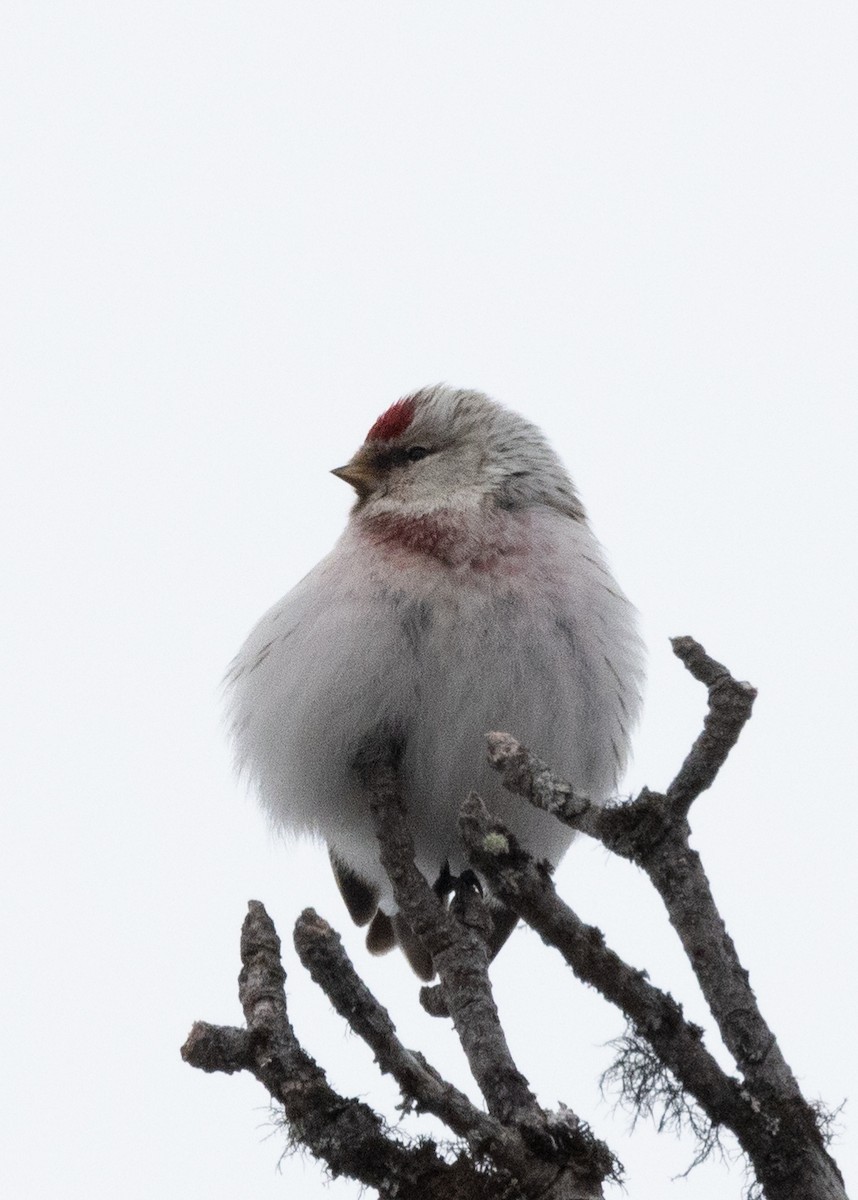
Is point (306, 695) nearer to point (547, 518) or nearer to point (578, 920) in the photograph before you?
point (547, 518)

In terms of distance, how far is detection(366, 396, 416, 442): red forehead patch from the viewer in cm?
675

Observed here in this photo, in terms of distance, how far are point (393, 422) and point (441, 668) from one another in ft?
6.02

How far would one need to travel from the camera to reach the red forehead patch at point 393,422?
675cm

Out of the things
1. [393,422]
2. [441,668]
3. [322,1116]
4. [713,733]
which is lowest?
[322,1116]

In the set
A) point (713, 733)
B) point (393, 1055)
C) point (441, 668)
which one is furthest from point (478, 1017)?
point (441, 668)

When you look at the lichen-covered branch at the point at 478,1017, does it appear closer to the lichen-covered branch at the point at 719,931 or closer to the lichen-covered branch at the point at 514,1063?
the lichen-covered branch at the point at 514,1063

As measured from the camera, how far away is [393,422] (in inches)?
268

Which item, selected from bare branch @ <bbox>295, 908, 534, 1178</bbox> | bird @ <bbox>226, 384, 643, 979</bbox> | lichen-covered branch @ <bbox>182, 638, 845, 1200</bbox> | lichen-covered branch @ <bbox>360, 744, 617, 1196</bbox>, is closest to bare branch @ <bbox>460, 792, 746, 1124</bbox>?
lichen-covered branch @ <bbox>182, 638, 845, 1200</bbox>

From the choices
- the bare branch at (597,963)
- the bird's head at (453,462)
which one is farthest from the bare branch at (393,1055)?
the bird's head at (453,462)

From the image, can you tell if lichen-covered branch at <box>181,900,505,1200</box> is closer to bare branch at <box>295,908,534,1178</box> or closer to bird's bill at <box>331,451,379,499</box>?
bare branch at <box>295,908,534,1178</box>

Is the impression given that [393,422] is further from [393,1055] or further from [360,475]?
[393,1055]

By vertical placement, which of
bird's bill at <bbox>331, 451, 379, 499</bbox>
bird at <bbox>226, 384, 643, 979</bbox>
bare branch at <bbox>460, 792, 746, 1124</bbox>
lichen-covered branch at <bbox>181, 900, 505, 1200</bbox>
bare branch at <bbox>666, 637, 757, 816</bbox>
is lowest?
lichen-covered branch at <bbox>181, 900, 505, 1200</bbox>

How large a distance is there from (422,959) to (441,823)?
2.67 ft

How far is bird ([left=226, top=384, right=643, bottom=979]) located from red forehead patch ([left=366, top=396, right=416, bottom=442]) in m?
0.45
